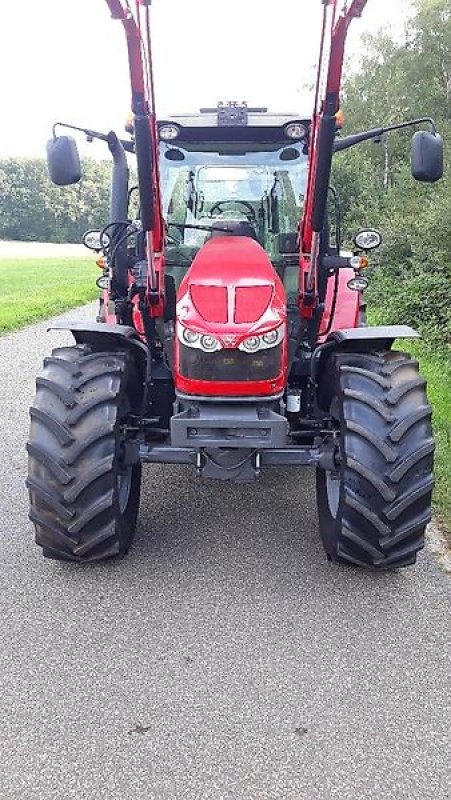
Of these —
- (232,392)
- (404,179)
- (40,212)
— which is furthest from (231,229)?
(40,212)

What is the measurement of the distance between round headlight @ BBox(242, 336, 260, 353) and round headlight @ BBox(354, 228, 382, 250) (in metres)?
1.84

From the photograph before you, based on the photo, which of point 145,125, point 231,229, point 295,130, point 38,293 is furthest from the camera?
point 38,293

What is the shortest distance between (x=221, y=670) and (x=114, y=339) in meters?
1.73

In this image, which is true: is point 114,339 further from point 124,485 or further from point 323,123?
point 323,123

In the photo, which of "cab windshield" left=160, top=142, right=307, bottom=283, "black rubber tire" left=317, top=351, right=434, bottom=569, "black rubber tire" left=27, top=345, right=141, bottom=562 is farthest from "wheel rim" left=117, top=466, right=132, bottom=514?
"cab windshield" left=160, top=142, right=307, bottom=283

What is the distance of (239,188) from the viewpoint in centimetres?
493

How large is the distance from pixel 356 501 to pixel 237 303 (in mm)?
1053

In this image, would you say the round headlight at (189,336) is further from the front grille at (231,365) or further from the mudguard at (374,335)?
the mudguard at (374,335)

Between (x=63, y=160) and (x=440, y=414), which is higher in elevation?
(x=63, y=160)

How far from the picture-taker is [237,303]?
3.65 m

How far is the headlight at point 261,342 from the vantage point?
11.8ft

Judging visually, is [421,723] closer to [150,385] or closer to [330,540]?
[330,540]

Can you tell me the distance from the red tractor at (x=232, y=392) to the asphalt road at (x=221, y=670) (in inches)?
8.8

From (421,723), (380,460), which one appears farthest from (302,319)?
(421,723)
